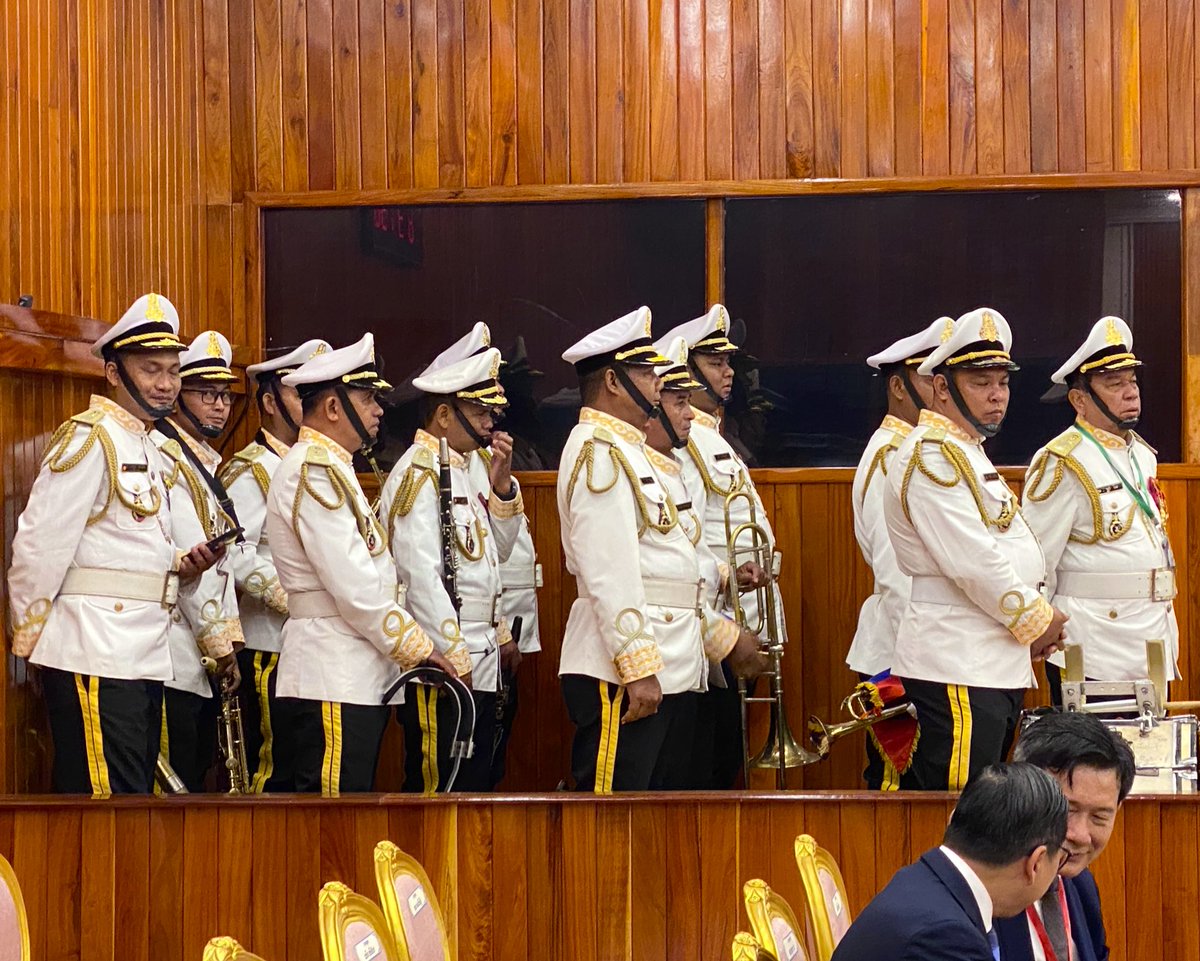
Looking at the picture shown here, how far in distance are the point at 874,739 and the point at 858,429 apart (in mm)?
1429

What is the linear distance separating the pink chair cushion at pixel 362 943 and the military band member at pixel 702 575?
2423 mm

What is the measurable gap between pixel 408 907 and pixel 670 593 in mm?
2165

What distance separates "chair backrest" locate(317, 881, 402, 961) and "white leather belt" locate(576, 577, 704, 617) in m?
2.25

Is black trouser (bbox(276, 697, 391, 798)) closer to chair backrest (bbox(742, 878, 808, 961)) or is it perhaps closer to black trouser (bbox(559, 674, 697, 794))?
black trouser (bbox(559, 674, 697, 794))

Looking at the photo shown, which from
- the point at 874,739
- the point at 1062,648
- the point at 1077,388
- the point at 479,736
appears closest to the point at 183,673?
the point at 479,736

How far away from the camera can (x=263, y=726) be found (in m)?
5.69

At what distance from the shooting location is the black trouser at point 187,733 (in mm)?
5074

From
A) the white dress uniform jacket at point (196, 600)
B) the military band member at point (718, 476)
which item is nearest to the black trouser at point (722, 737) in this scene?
the military band member at point (718, 476)

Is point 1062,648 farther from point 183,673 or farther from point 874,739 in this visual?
point 183,673

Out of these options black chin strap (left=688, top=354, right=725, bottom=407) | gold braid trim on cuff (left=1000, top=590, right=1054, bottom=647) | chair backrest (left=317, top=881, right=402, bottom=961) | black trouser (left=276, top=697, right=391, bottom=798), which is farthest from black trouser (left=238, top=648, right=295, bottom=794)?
chair backrest (left=317, top=881, right=402, bottom=961)

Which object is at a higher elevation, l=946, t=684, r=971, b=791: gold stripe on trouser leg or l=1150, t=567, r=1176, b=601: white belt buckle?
l=1150, t=567, r=1176, b=601: white belt buckle

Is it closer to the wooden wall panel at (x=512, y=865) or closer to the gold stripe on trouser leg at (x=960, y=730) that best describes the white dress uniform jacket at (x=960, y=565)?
the gold stripe on trouser leg at (x=960, y=730)

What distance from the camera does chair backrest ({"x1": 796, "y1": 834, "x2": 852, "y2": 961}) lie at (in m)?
2.89

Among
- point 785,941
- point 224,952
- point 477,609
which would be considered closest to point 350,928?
point 224,952
